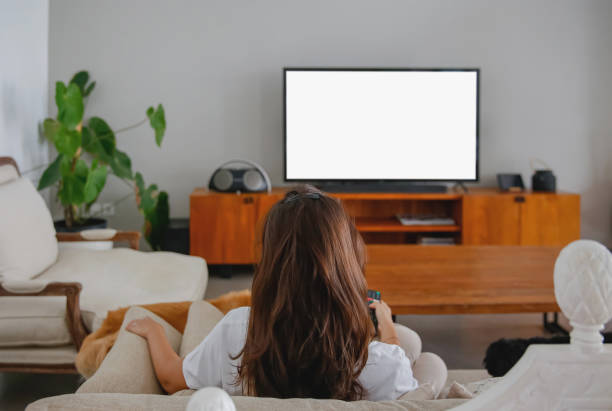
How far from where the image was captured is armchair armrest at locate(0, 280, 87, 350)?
82.5 inches

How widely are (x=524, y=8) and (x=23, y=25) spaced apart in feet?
12.4

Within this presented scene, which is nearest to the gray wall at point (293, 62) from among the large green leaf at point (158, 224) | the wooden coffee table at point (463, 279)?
the large green leaf at point (158, 224)

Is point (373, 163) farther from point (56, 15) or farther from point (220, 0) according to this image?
point (56, 15)

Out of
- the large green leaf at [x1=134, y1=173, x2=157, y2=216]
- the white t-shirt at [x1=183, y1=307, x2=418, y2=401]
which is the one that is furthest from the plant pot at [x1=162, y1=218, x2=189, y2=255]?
the white t-shirt at [x1=183, y1=307, x2=418, y2=401]

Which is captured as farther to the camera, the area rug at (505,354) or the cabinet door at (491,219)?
the cabinet door at (491,219)

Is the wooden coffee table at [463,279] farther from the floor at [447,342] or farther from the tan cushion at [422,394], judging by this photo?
the tan cushion at [422,394]

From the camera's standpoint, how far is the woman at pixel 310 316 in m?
0.96

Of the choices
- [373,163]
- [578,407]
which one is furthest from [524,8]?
[578,407]

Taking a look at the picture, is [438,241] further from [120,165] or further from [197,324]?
[197,324]

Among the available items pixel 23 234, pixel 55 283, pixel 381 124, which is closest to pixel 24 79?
pixel 23 234

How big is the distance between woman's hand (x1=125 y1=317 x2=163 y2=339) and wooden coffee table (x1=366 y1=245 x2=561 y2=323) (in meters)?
1.08

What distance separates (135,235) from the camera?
3133mm

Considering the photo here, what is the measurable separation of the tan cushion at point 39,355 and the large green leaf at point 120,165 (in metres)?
2.03

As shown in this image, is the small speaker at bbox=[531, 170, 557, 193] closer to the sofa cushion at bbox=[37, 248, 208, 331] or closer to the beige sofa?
the sofa cushion at bbox=[37, 248, 208, 331]
